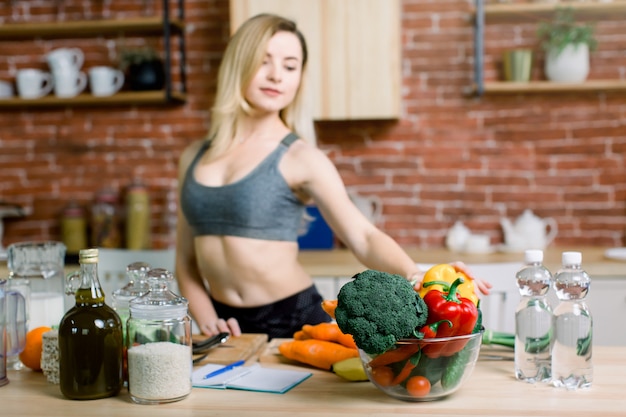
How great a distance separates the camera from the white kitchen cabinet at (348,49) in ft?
10.9

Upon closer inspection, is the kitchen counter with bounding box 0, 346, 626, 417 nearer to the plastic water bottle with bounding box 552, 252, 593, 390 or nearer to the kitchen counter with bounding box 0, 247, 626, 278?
the plastic water bottle with bounding box 552, 252, 593, 390

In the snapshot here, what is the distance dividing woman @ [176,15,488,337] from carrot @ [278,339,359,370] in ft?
1.93

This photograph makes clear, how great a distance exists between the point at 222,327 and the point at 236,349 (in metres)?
0.20

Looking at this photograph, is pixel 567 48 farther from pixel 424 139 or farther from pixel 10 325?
pixel 10 325

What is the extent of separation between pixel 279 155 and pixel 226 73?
0.29m

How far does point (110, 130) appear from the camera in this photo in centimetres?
389

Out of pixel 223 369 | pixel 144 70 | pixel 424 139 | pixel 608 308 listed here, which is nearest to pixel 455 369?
pixel 223 369

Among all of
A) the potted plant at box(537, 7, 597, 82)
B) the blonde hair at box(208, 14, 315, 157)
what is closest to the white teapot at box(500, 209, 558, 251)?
the potted plant at box(537, 7, 597, 82)

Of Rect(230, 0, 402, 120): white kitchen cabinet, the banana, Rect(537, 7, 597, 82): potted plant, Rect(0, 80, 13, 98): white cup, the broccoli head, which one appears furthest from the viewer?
Rect(0, 80, 13, 98): white cup

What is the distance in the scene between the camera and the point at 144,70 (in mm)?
3660

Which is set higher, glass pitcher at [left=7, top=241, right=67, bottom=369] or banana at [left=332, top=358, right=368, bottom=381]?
glass pitcher at [left=7, top=241, right=67, bottom=369]

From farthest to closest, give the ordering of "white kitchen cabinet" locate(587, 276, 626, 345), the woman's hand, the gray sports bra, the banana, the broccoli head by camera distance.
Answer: "white kitchen cabinet" locate(587, 276, 626, 345) < the gray sports bra < the woman's hand < the banana < the broccoli head

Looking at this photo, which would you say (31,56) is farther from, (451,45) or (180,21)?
(451,45)

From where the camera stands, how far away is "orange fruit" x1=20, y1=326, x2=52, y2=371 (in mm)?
1571
